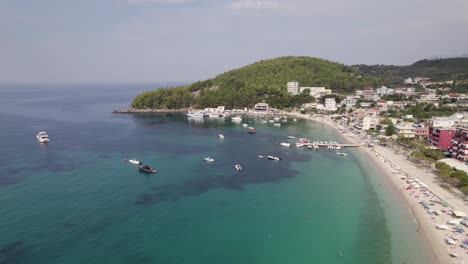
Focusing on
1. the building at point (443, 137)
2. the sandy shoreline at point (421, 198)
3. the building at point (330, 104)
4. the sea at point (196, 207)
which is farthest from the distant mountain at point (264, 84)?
the sandy shoreline at point (421, 198)

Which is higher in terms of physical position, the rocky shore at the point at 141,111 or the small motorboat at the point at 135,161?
the rocky shore at the point at 141,111

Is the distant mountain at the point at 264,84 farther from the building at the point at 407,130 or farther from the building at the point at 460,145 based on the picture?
the building at the point at 460,145

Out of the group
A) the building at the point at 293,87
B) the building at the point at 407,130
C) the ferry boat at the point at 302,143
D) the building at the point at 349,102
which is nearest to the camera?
the building at the point at 407,130

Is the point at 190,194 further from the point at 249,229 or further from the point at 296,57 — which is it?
the point at 296,57

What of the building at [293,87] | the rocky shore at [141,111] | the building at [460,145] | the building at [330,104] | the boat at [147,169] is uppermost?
the building at [293,87]

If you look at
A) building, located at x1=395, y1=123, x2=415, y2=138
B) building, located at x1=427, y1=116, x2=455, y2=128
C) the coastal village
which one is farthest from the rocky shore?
building, located at x1=427, y1=116, x2=455, y2=128

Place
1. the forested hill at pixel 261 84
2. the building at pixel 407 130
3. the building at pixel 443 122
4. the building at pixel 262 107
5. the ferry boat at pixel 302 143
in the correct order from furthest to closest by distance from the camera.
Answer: the forested hill at pixel 261 84, the building at pixel 262 107, the building at pixel 443 122, the ferry boat at pixel 302 143, the building at pixel 407 130

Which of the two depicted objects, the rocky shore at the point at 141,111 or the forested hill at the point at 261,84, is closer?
the rocky shore at the point at 141,111

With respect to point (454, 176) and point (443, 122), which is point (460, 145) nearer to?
point (454, 176)

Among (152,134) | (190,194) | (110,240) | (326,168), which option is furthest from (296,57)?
(110,240)
